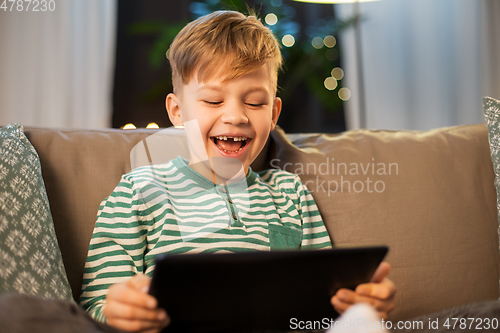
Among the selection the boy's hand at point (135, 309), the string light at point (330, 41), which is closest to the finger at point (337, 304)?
the boy's hand at point (135, 309)

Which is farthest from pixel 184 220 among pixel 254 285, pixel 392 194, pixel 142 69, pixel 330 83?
pixel 330 83

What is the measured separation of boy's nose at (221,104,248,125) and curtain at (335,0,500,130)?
1837 mm

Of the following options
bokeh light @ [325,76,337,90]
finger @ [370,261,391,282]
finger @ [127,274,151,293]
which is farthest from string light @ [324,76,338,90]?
finger @ [127,274,151,293]

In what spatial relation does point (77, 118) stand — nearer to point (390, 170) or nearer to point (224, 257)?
point (390, 170)

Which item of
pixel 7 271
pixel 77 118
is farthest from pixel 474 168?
pixel 77 118

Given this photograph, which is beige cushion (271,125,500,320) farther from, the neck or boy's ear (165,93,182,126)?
boy's ear (165,93,182,126)

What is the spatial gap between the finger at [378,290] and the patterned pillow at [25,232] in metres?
0.46

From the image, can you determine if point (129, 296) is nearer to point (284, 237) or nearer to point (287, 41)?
point (284, 237)

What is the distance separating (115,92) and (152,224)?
70.9 inches

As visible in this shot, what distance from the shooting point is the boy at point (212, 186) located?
0.77 meters

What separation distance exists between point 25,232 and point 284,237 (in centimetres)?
51

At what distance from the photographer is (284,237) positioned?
895mm

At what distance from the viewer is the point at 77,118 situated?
2.17m

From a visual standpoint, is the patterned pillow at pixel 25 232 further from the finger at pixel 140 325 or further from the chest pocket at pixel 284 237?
the chest pocket at pixel 284 237
